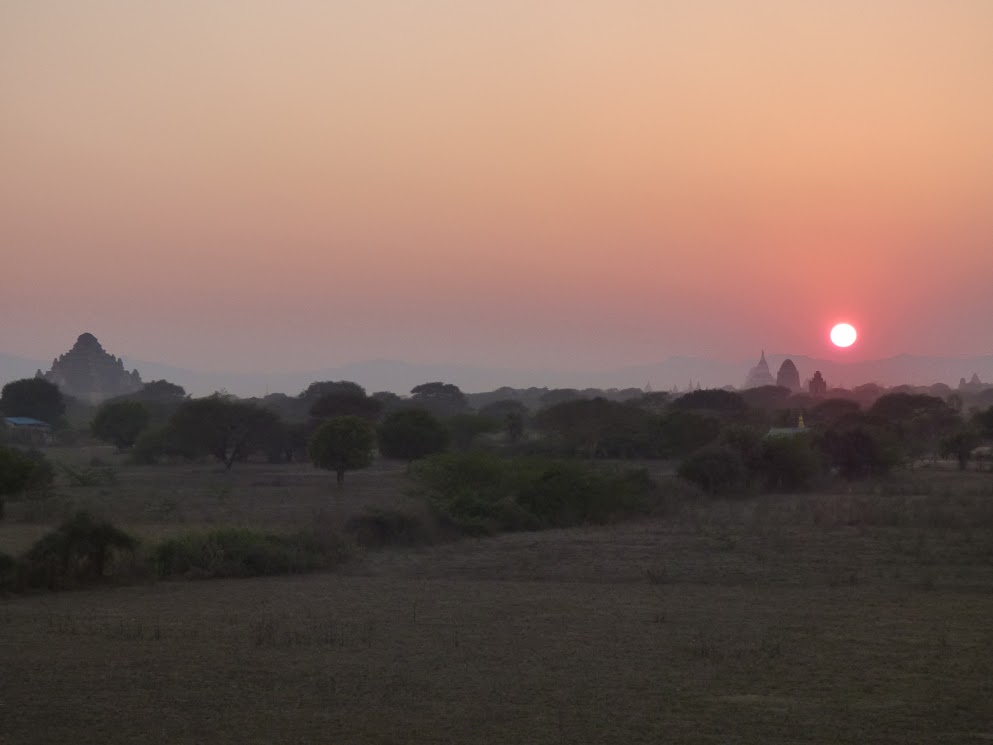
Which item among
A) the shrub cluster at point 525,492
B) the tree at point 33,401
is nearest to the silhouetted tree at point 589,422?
the shrub cluster at point 525,492

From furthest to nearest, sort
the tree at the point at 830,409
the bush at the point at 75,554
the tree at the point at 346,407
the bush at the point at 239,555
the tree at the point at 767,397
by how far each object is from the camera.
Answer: the tree at the point at 767,397, the tree at the point at 830,409, the tree at the point at 346,407, the bush at the point at 239,555, the bush at the point at 75,554

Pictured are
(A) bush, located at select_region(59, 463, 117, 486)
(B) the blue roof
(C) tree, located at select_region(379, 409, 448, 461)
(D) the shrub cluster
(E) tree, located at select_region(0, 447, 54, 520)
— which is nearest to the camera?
(E) tree, located at select_region(0, 447, 54, 520)

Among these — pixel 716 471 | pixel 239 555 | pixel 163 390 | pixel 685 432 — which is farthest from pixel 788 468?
pixel 163 390

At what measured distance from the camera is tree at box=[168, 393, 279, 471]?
213 ft

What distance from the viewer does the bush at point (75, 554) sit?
20797mm

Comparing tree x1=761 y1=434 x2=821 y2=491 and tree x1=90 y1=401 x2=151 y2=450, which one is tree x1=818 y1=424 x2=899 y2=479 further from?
tree x1=90 y1=401 x2=151 y2=450

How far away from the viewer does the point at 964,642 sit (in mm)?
14648

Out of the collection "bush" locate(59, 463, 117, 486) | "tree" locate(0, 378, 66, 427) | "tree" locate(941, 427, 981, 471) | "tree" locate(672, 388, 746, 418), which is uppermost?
"tree" locate(0, 378, 66, 427)

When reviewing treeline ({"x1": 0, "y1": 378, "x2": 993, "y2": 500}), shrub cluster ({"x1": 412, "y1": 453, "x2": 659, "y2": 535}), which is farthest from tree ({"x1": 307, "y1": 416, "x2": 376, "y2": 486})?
shrub cluster ({"x1": 412, "y1": 453, "x2": 659, "y2": 535})

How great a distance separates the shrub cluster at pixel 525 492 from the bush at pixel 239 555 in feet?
25.7

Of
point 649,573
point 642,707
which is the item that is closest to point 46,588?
point 649,573

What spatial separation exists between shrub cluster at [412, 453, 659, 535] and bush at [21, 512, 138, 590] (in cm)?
1146

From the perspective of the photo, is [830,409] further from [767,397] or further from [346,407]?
[767,397]

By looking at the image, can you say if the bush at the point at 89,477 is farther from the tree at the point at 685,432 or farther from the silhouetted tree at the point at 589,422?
the tree at the point at 685,432
